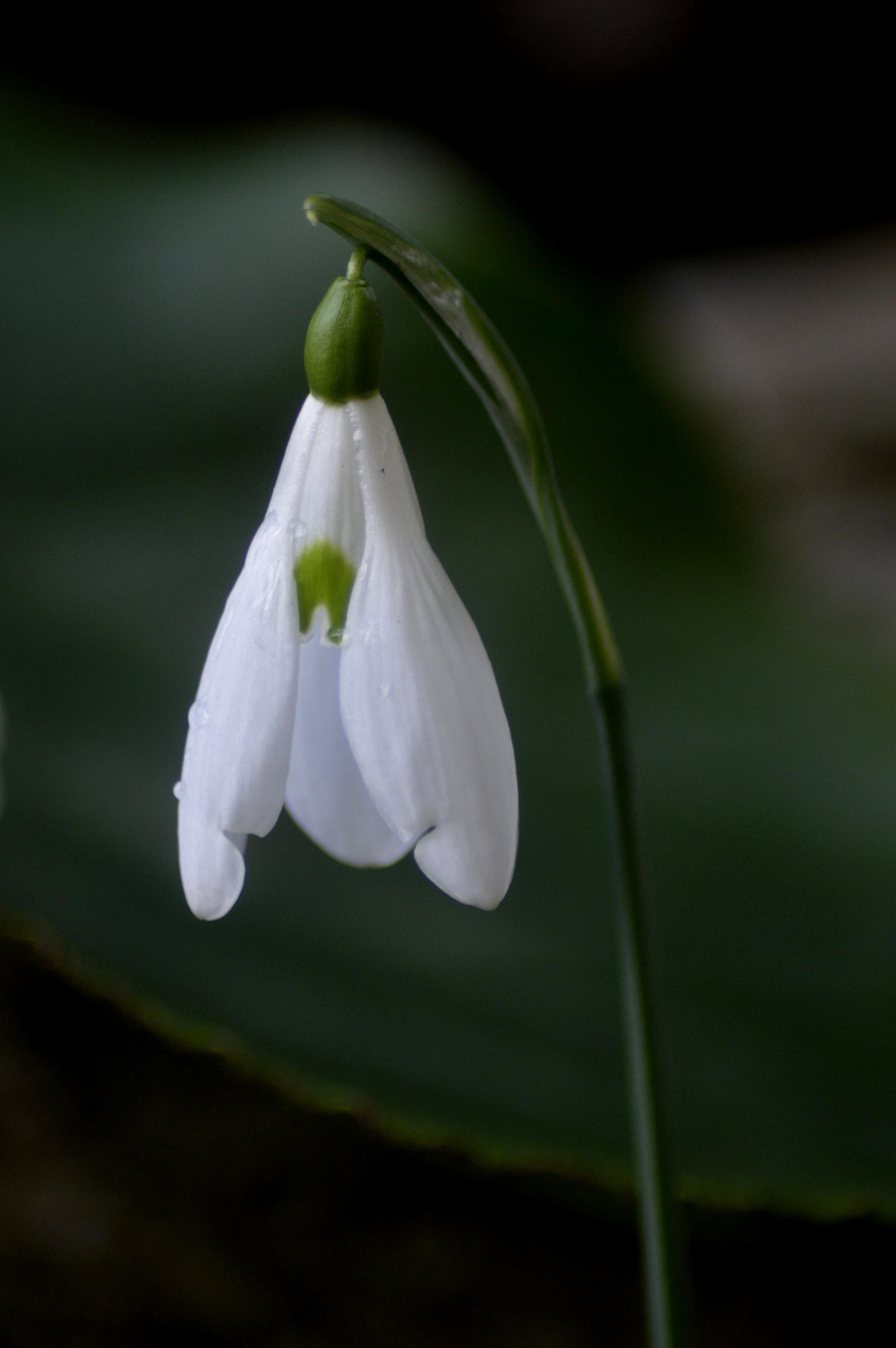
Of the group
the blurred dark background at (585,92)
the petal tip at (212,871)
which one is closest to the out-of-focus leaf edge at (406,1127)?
the petal tip at (212,871)

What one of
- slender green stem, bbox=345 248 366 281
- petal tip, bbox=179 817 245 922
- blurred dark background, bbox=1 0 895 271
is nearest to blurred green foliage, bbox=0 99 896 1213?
petal tip, bbox=179 817 245 922

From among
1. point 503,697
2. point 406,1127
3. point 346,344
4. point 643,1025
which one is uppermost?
point 346,344

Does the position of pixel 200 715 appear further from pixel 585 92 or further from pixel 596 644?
pixel 585 92

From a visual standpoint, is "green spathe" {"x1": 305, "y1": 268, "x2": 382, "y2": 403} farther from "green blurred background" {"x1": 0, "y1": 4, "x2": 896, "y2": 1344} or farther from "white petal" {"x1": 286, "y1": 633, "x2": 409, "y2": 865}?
"green blurred background" {"x1": 0, "y1": 4, "x2": 896, "y2": 1344}

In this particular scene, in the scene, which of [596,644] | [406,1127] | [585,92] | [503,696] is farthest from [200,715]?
[585,92]

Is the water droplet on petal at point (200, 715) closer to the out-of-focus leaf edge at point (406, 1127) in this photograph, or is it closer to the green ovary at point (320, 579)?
the green ovary at point (320, 579)

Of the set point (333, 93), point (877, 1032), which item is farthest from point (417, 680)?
point (333, 93)

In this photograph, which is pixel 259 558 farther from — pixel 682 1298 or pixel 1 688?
pixel 1 688
